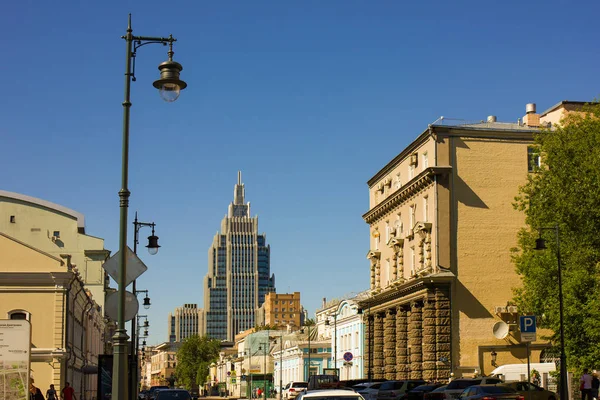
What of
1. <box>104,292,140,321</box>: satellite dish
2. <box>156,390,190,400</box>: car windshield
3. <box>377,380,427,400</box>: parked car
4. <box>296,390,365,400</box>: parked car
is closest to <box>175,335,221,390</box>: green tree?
<box>377,380,427,400</box>: parked car

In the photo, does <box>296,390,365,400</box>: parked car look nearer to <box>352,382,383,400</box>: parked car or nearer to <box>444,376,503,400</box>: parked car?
<box>444,376,503,400</box>: parked car

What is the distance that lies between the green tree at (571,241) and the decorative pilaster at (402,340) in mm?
15882

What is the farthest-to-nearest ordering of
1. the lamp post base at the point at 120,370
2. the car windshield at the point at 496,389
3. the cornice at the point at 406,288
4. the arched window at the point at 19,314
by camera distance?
the cornice at the point at 406,288, the arched window at the point at 19,314, the car windshield at the point at 496,389, the lamp post base at the point at 120,370

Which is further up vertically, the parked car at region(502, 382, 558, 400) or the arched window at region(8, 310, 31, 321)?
the arched window at region(8, 310, 31, 321)

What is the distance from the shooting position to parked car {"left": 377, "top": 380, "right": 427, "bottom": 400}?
45.1 metres

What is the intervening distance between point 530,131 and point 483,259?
957cm

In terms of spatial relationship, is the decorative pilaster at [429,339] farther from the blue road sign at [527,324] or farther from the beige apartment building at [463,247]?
the blue road sign at [527,324]

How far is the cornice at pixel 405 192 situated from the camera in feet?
194

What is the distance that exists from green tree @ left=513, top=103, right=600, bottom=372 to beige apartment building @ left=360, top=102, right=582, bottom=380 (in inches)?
279

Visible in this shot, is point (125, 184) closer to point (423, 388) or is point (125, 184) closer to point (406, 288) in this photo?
point (423, 388)

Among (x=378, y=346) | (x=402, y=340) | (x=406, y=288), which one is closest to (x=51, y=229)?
(x=378, y=346)

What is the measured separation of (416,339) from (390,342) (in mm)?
7887

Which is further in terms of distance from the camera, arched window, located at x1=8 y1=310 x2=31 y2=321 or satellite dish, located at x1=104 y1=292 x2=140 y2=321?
arched window, located at x1=8 y1=310 x2=31 y2=321

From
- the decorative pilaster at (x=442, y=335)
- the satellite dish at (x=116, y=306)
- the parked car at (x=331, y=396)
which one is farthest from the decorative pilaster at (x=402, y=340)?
the satellite dish at (x=116, y=306)
